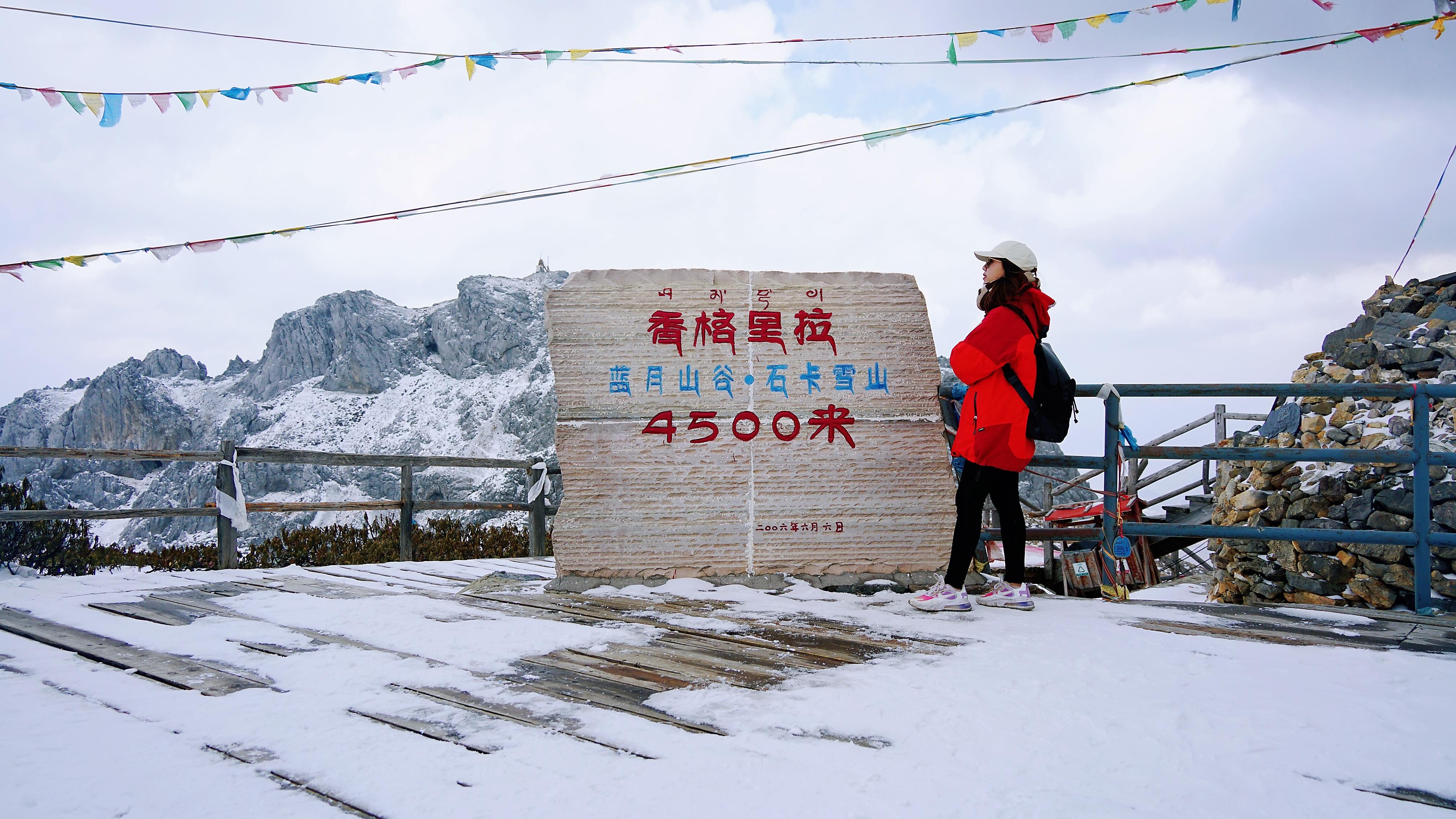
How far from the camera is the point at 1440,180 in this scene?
6699mm

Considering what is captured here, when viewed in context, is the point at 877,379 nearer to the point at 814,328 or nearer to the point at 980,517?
the point at 814,328

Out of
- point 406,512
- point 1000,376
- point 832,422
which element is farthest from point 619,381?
point 406,512

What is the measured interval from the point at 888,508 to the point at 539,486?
167 inches

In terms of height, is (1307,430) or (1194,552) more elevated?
(1307,430)

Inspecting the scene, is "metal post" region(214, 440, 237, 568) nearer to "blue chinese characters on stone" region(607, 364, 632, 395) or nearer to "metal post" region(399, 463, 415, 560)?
"metal post" region(399, 463, 415, 560)

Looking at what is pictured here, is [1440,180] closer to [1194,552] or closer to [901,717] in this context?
[1194,552]

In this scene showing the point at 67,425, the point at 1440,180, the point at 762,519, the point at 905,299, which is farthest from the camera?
the point at 67,425

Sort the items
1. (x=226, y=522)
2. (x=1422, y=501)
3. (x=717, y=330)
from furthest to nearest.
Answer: (x=226, y=522) → (x=717, y=330) → (x=1422, y=501)

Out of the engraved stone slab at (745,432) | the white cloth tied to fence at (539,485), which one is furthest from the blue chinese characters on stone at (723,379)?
the white cloth tied to fence at (539,485)

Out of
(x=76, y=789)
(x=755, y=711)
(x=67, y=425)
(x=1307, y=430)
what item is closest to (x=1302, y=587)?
(x=1307, y=430)

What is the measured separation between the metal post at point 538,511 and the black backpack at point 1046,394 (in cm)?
487

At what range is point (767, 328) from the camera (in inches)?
156

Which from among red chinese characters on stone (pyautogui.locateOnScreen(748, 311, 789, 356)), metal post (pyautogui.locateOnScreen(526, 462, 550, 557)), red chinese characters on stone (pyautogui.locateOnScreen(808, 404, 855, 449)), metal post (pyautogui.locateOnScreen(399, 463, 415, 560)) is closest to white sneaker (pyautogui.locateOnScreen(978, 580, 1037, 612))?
red chinese characters on stone (pyautogui.locateOnScreen(808, 404, 855, 449))

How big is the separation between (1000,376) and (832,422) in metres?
0.87
